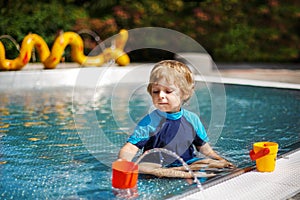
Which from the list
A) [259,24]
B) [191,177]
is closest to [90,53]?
[259,24]

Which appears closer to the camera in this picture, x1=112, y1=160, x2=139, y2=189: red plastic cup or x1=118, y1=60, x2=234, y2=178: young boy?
x1=112, y1=160, x2=139, y2=189: red plastic cup

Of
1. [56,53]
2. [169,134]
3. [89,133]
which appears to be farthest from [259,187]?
[56,53]

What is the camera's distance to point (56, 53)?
12.7 metres

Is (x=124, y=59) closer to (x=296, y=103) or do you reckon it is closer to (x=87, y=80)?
(x=87, y=80)

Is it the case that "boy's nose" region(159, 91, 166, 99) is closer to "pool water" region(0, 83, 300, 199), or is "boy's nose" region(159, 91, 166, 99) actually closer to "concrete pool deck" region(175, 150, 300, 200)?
"pool water" region(0, 83, 300, 199)

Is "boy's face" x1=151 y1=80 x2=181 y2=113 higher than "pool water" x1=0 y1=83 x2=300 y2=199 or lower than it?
higher

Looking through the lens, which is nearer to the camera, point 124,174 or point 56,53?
point 124,174

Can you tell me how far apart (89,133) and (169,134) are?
8.01 ft

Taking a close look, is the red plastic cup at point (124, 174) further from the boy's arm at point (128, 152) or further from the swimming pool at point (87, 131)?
the boy's arm at point (128, 152)

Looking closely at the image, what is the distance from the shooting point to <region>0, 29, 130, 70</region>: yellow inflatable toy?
11984 mm

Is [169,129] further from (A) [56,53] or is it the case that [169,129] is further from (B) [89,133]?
(A) [56,53]

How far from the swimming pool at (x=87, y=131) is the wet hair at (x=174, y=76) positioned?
0.74 m

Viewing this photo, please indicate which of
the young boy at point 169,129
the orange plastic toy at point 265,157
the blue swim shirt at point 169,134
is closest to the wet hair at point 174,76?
the young boy at point 169,129

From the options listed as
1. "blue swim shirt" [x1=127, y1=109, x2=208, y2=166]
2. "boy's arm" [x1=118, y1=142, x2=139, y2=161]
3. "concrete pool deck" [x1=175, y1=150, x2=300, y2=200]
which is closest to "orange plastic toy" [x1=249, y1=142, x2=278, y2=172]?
"concrete pool deck" [x1=175, y1=150, x2=300, y2=200]
